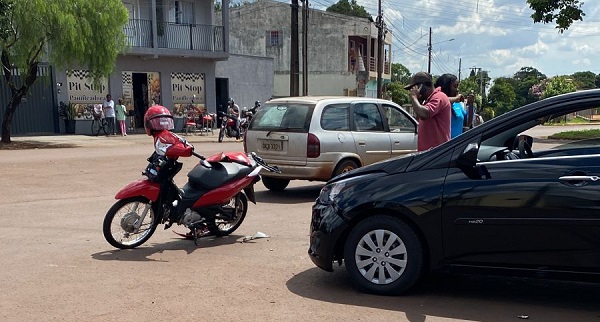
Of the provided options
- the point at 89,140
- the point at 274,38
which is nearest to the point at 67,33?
the point at 89,140

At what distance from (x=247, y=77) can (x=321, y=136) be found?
25.7 meters

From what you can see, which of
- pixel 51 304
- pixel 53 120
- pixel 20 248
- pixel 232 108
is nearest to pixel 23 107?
pixel 53 120

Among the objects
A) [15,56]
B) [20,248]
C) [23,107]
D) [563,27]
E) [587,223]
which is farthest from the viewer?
Result: [23,107]

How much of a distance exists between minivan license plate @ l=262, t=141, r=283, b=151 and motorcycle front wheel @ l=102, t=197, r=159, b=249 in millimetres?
3470

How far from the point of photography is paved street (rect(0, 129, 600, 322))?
4.75 m

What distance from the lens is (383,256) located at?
5137 millimetres

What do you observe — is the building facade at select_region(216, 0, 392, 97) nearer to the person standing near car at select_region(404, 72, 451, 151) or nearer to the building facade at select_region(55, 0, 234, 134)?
the building facade at select_region(55, 0, 234, 134)

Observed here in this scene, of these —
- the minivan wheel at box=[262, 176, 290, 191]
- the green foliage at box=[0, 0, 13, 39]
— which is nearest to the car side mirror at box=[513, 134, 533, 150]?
the minivan wheel at box=[262, 176, 290, 191]

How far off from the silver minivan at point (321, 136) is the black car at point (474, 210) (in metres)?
4.38

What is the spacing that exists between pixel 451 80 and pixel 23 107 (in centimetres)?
2204

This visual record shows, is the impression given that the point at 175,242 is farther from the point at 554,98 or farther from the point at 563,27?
the point at 563,27

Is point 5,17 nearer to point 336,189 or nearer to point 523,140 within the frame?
point 336,189

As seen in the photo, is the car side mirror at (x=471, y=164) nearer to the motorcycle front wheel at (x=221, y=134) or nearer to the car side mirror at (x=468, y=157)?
the car side mirror at (x=468, y=157)

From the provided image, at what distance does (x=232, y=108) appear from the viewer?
26.5 meters
